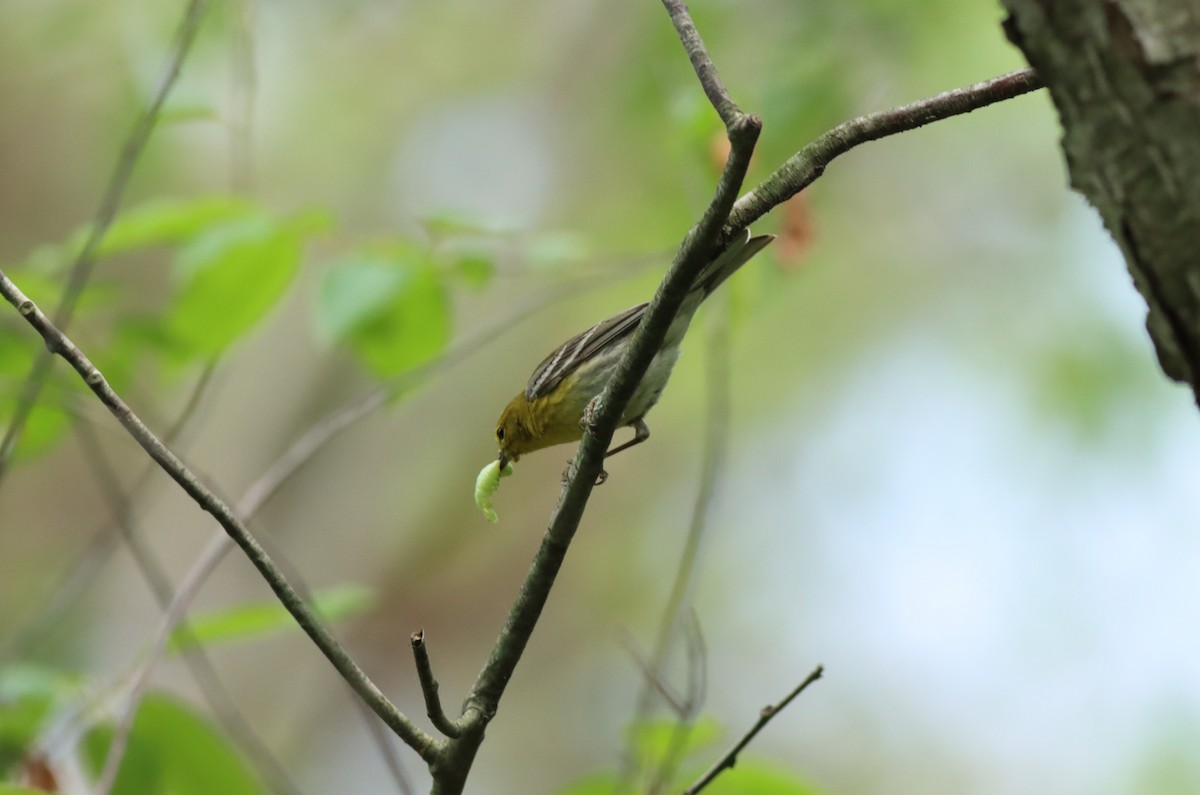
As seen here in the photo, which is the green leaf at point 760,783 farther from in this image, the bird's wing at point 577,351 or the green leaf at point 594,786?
the bird's wing at point 577,351

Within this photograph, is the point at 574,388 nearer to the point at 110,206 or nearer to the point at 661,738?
the point at 661,738

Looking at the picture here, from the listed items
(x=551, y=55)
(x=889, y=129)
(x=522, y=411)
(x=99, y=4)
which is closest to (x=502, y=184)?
(x=551, y=55)

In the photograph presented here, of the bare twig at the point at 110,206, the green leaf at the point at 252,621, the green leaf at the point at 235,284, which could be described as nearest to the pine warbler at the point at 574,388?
the green leaf at the point at 252,621

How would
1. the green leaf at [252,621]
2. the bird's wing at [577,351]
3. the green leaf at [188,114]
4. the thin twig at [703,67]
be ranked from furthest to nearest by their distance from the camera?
1. the bird's wing at [577,351]
2. the green leaf at [188,114]
3. the green leaf at [252,621]
4. the thin twig at [703,67]

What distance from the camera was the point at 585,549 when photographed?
436 inches

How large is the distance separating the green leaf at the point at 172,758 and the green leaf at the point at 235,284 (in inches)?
42.8

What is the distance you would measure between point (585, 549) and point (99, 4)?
6335 millimetres

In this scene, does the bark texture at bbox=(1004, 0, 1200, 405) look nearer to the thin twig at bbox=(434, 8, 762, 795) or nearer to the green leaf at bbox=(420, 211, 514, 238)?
the thin twig at bbox=(434, 8, 762, 795)

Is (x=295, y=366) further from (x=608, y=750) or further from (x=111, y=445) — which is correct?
(x=608, y=750)

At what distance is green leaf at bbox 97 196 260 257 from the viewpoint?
3275mm

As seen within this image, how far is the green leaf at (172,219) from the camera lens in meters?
3.28

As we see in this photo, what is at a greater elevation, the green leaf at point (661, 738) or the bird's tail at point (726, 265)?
the bird's tail at point (726, 265)

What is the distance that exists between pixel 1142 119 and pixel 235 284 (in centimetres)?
277

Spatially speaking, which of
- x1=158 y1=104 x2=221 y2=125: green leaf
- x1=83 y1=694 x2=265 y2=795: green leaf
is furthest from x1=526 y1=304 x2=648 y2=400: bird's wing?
x1=83 y1=694 x2=265 y2=795: green leaf
